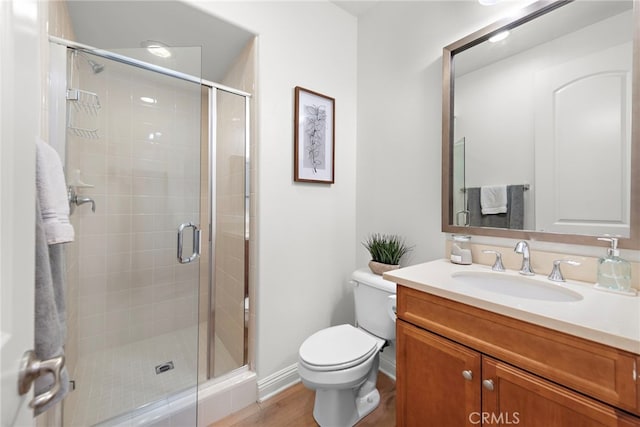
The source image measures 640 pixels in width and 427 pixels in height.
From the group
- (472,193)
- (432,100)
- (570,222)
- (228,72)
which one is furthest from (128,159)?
(570,222)

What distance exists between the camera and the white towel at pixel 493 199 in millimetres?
1291

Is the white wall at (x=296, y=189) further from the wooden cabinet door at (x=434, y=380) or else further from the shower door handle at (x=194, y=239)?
the wooden cabinet door at (x=434, y=380)

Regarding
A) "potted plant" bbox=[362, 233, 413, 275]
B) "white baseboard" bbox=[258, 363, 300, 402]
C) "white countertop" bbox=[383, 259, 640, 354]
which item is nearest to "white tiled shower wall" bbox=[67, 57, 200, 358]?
"white baseboard" bbox=[258, 363, 300, 402]

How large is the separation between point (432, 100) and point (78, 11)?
2.04 meters

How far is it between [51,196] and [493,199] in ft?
5.57

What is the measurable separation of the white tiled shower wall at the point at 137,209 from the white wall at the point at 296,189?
466 millimetres

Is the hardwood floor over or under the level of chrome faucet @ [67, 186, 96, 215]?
under

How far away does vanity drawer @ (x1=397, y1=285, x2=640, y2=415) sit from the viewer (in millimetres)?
624

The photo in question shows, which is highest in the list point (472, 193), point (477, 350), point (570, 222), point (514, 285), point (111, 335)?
point (472, 193)

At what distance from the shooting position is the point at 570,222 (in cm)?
109

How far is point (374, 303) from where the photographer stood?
1504 mm

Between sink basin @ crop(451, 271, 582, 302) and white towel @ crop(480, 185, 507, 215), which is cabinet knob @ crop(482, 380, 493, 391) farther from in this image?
white towel @ crop(480, 185, 507, 215)

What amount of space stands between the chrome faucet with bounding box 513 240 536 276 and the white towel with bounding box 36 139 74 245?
1614 millimetres

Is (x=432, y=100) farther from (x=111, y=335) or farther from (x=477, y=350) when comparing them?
(x=111, y=335)
